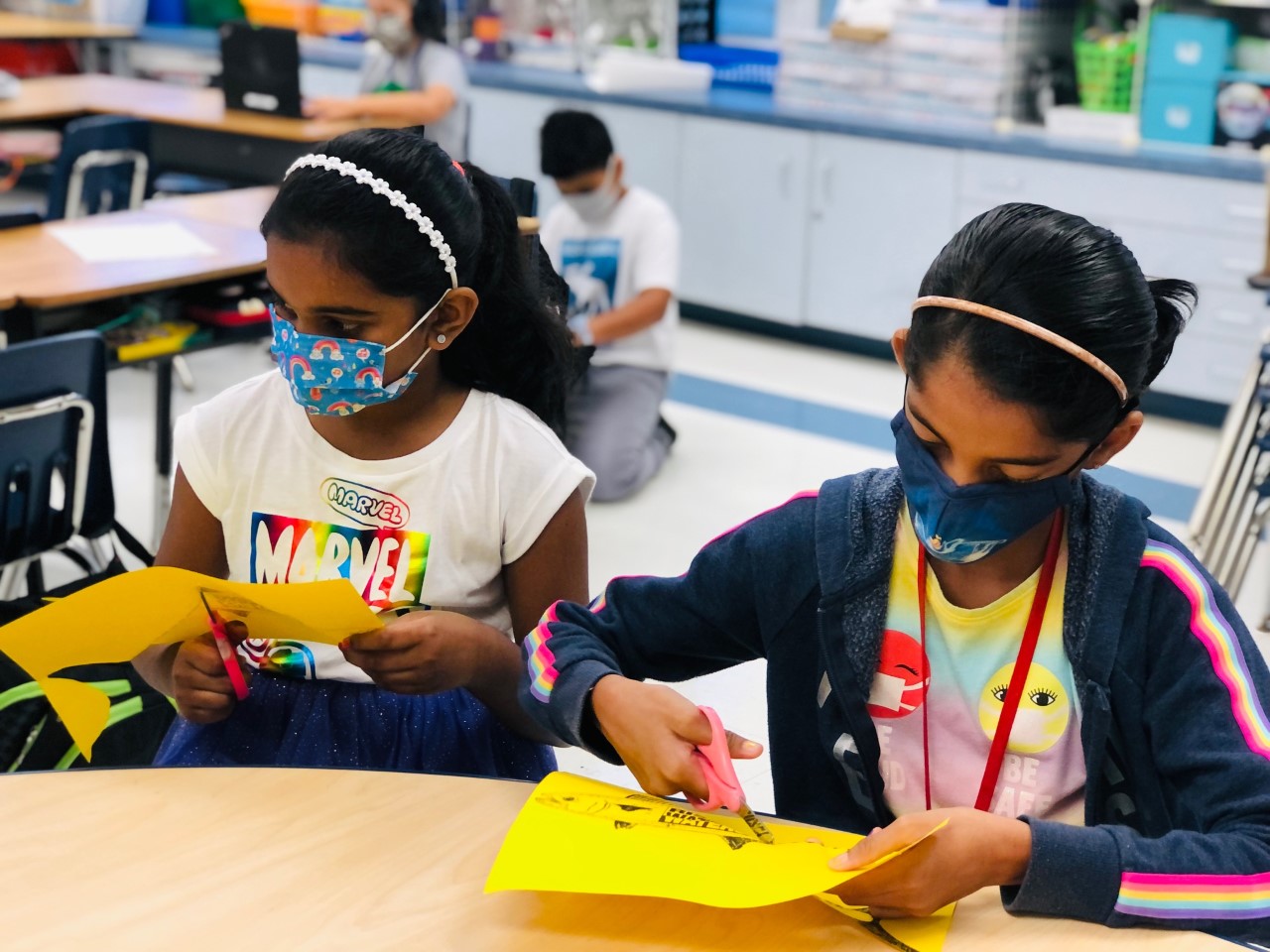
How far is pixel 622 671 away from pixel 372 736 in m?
0.35

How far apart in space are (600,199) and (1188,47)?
79.5 inches

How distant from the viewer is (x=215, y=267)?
117 inches

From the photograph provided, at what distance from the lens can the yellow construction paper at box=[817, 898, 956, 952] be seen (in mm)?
930

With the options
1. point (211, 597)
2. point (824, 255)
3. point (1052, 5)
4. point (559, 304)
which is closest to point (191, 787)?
point (211, 597)

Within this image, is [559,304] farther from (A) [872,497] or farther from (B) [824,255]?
(B) [824,255]

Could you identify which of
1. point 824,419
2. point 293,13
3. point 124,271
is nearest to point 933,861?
point 124,271

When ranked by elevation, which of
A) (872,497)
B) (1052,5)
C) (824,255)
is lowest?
(824,255)

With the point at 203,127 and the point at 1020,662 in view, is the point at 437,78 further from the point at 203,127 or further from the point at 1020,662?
the point at 1020,662

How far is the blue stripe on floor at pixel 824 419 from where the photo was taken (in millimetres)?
3805

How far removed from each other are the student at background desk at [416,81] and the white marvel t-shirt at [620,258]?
847mm

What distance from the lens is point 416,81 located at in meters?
4.58

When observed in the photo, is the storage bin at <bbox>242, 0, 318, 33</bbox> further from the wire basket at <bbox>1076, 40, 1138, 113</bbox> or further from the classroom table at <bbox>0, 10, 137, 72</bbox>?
the wire basket at <bbox>1076, 40, 1138, 113</bbox>

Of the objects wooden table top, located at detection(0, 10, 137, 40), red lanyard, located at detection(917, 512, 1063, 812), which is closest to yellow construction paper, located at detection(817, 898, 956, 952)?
red lanyard, located at detection(917, 512, 1063, 812)

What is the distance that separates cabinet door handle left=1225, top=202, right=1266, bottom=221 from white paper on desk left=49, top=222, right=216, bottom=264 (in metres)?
2.81
